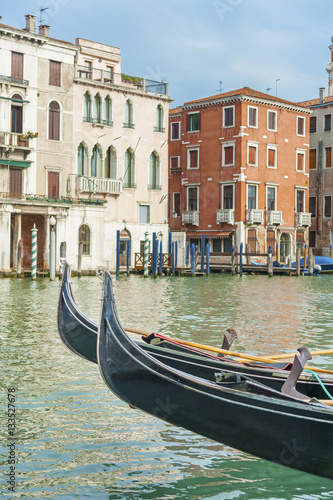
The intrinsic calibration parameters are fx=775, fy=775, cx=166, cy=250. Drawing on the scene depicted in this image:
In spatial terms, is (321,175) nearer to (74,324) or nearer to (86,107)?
(86,107)

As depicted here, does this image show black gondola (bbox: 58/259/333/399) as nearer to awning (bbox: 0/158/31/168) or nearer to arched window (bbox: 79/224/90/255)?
awning (bbox: 0/158/31/168)

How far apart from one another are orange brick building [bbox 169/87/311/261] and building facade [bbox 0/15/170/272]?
325 centimetres

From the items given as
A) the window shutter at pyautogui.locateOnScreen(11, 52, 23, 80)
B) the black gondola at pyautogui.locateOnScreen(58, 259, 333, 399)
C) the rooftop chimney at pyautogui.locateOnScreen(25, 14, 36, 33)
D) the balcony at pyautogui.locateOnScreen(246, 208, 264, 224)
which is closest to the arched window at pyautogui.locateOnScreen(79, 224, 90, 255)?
the window shutter at pyautogui.locateOnScreen(11, 52, 23, 80)

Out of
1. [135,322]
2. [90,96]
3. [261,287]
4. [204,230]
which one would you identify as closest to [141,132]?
[90,96]

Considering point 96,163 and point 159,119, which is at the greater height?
point 159,119

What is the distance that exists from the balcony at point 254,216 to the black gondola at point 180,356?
30257mm

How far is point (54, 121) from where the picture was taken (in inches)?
1189

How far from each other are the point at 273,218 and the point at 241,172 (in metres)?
2.84

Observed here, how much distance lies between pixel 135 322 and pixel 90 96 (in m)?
20.6

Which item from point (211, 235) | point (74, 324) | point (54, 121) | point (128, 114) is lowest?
point (74, 324)

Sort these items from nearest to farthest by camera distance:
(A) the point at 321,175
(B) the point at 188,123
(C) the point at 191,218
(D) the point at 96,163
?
1. (D) the point at 96,163
2. (C) the point at 191,218
3. (B) the point at 188,123
4. (A) the point at 321,175

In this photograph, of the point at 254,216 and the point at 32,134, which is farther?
the point at 254,216

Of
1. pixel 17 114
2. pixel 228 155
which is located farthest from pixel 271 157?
pixel 17 114

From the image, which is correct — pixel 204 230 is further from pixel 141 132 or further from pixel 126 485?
pixel 126 485
